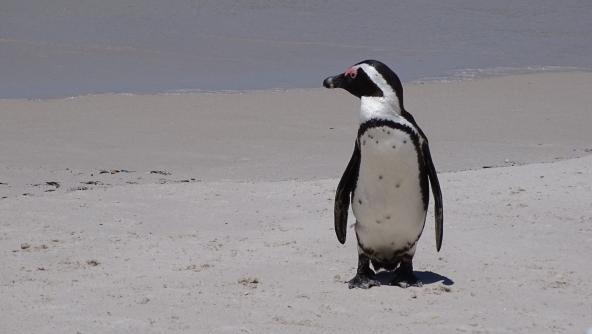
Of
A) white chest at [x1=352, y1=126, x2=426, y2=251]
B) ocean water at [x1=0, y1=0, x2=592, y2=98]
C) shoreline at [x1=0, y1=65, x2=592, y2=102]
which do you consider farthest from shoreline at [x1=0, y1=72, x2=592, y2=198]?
white chest at [x1=352, y1=126, x2=426, y2=251]

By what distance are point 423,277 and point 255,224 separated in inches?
63.2

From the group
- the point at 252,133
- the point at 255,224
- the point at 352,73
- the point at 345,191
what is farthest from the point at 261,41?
the point at 352,73

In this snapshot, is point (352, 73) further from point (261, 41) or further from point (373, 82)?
point (261, 41)

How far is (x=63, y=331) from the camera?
4.02 m

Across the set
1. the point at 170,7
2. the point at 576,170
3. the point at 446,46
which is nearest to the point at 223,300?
the point at 576,170

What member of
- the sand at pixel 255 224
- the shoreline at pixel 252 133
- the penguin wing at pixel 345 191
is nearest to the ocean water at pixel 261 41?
the shoreline at pixel 252 133

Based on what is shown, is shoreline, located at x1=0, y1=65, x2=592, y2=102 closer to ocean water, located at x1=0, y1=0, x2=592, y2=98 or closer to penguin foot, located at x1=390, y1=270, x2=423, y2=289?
ocean water, located at x1=0, y1=0, x2=592, y2=98

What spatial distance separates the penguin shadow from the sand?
24 mm

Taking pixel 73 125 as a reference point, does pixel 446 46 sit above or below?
above

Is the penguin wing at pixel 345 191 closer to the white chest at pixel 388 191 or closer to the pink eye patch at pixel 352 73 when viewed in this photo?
the white chest at pixel 388 191

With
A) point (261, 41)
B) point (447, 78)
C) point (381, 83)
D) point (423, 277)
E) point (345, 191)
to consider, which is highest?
point (261, 41)

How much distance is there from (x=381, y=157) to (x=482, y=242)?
137cm

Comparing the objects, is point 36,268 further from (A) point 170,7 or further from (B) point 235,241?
(A) point 170,7

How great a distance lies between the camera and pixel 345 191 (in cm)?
520
